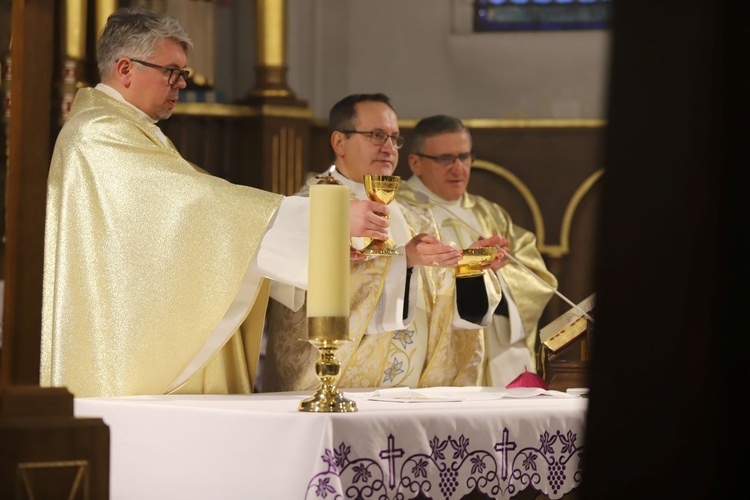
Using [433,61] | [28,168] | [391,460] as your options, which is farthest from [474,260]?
[433,61]

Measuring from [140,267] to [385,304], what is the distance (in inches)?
33.5

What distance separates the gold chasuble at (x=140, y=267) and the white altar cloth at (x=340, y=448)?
307 mm

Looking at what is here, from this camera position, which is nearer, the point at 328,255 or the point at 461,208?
→ the point at 328,255

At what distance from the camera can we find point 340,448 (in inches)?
103

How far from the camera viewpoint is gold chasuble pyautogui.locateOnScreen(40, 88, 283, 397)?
11.7 ft

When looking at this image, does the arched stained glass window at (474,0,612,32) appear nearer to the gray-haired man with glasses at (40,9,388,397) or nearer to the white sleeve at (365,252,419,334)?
the white sleeve at (365,252,419,334)

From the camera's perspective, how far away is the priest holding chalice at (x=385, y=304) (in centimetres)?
390

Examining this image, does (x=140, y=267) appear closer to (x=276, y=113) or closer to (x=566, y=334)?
(x=566, y=334)

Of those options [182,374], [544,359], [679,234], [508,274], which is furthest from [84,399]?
[508,274]

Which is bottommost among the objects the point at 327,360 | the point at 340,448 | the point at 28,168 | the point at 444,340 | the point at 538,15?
the point at 444,340

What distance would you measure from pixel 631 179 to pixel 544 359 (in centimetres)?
242

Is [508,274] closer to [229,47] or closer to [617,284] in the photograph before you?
[229,47]

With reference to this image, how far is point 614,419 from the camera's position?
5.23 feet

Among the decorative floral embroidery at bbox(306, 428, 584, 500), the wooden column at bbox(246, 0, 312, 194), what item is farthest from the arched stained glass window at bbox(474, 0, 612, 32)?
the decorative floral embroidery at bbox(306, 428, 584, 500)
